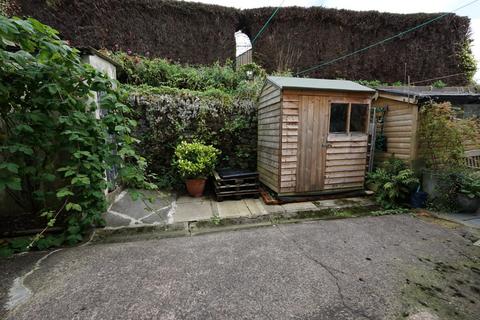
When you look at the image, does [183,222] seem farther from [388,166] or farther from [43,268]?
[388,166]

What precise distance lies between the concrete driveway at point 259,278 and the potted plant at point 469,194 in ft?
4.17

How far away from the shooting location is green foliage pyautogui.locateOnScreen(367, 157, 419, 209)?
433 centimetres

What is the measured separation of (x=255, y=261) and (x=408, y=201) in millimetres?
4080

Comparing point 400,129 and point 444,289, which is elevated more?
point 400,129

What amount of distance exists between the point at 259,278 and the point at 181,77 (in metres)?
7.08

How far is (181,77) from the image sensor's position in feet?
24.3

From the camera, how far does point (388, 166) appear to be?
4887 millimetres

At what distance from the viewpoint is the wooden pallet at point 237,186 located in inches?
184

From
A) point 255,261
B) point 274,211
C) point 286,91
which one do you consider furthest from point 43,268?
point 286,91

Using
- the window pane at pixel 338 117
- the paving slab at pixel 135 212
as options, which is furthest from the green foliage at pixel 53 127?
the window pane at pixel 338 117

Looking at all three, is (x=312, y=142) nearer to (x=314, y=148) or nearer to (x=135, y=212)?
A: (x=314, y=148)

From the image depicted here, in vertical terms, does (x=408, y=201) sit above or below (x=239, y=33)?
below

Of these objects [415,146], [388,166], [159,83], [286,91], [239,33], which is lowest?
[388,166]

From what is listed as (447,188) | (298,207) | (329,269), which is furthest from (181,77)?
(447,188)
